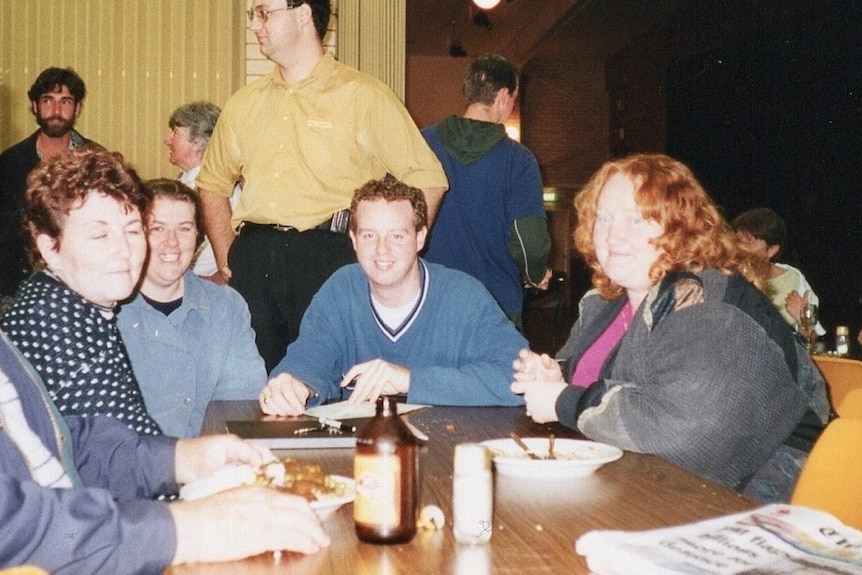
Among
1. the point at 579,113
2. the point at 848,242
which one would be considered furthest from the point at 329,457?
the point at 579,113

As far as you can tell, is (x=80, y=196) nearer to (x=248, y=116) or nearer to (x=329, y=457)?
(x=329, y=457)

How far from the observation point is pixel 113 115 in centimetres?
532

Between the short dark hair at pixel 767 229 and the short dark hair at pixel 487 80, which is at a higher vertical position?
the short dark hair at pixel 487 80

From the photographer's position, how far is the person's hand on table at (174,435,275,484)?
4.77 feet

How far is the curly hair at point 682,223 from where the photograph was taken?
1890 mm

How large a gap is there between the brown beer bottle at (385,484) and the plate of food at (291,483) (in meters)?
0.10

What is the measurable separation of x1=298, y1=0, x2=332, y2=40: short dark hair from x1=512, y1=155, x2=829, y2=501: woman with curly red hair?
1.45 meters

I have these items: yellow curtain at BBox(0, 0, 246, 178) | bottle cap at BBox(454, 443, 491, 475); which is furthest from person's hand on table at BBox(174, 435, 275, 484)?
yellow curtain at BBox(0, 0, 246, 178)

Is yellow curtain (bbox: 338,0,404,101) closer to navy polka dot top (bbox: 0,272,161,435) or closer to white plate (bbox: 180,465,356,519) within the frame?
navy polka dot top (bbox: 0,272,161,435)

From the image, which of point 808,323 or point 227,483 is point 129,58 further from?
point 227,483

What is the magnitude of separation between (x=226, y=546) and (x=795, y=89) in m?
7.57

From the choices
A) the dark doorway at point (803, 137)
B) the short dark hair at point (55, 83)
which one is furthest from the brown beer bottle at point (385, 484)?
the dark doorway at point (803, 137)

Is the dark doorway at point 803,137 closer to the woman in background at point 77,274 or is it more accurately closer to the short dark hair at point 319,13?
the short dark hair at point 319,13

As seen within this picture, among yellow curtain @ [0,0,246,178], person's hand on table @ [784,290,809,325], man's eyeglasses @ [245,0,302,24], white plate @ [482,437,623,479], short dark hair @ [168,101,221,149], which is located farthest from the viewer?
yellow curtain @ [0,0,246,178]
